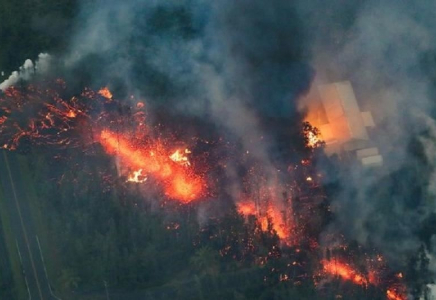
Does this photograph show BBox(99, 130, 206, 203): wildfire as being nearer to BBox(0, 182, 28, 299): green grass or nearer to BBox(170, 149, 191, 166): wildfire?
BBox(170, 149, 191, 166): wildfire

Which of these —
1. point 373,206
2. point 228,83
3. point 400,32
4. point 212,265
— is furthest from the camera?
point 400,32

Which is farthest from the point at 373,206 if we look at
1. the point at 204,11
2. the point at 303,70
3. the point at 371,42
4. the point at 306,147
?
the point at 204,11

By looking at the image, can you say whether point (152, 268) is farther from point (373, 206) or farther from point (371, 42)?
point (371, 42)

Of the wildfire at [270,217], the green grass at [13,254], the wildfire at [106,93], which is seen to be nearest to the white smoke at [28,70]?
the wildfire at [106,93]

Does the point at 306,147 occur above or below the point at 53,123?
below

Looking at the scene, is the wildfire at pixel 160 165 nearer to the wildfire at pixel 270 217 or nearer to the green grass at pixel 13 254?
the wildfire at pixel 270 217

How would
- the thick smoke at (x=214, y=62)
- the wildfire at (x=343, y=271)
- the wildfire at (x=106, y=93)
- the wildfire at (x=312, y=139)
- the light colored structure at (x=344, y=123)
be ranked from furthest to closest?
the wildfire at (x=106, y=93), the light colored structure at (x=344, y=123), the wildfire at (x=312, y=139), the thick smoke at (x=214, y=62), the wildfire at (x=343, y=271)
